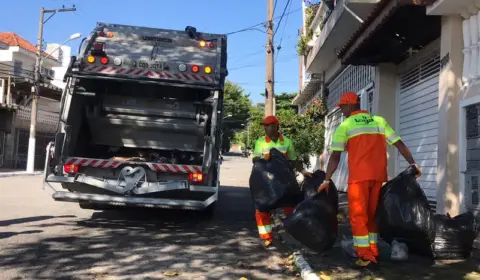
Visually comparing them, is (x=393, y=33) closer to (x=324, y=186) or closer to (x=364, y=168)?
(x=364, y=168)

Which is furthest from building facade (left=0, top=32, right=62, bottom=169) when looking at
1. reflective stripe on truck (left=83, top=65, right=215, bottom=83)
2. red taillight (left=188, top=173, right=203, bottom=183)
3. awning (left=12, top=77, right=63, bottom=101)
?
red taillight (left=188, top=173, right=203, bottom=183)

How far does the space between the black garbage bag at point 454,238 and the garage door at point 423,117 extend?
2.37m

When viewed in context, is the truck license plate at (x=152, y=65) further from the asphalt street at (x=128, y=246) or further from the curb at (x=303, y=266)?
the curb at (x=303, y=266)

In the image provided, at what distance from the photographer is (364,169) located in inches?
196

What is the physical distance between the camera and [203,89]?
7.53 metres

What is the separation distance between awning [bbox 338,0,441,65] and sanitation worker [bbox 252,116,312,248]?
7.33 ft

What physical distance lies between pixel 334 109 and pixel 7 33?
3465 cm

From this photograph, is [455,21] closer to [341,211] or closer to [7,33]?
[341,211]

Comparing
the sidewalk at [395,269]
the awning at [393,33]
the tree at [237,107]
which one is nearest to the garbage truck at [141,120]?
the sidewalk at [395,269]

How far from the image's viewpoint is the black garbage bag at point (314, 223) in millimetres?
4992

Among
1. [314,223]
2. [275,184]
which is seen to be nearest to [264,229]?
[275,184]

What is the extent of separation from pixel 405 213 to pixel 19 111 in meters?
27.5

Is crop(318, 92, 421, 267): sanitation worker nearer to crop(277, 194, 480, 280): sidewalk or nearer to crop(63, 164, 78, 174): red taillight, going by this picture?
crop(277, 194, 480, 280): sidewalk

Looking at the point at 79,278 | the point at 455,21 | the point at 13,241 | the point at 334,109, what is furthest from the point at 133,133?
the point at 334,109
